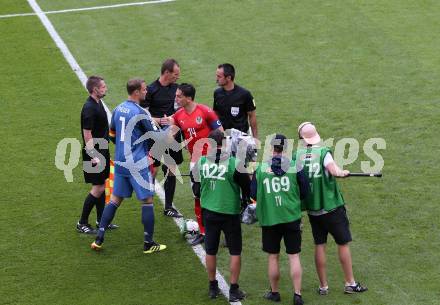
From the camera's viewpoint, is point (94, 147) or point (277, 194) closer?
point (277, 194)

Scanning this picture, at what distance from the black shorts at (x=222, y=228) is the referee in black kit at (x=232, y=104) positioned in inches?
91.6

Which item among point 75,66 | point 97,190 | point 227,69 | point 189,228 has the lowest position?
point 189,228

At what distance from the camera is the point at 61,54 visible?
64.6 ft

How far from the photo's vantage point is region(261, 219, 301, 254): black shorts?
34.4 feet

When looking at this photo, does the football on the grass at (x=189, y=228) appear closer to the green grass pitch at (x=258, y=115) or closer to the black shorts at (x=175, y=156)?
the green grass pitch at (x=258, y=115)

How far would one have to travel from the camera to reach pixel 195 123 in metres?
12.4

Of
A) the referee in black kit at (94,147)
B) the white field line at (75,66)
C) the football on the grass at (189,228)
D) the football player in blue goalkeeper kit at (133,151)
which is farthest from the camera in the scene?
the football on the grass at (189,228)

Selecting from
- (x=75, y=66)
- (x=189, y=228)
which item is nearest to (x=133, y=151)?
(x=189, y=228)

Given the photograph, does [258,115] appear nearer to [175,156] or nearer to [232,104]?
[175,156]

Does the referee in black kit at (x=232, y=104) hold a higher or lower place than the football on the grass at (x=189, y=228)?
higher

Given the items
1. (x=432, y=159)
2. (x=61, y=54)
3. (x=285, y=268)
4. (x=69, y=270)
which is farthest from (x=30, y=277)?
(x=61, y=54)

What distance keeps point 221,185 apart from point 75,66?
9106 millimetres

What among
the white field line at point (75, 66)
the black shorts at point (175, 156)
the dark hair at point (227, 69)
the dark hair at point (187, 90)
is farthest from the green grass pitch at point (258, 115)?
the dark hair at point (227, 69)

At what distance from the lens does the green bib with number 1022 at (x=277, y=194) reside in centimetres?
1038
